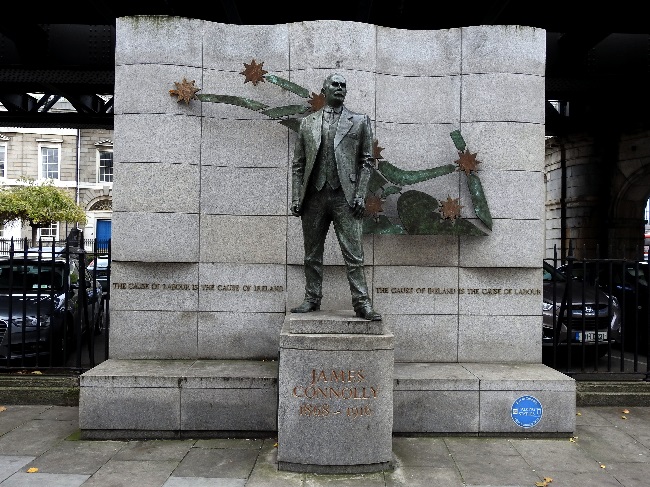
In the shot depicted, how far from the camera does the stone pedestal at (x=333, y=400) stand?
5434 millimetres

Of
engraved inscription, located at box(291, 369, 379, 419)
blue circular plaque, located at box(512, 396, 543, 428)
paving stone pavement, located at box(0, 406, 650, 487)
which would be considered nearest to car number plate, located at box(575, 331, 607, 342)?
paving stone pavement, located at box(0, 406, 650, 487)

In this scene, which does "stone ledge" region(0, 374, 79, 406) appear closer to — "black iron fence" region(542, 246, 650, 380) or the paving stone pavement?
the paving stone pavement

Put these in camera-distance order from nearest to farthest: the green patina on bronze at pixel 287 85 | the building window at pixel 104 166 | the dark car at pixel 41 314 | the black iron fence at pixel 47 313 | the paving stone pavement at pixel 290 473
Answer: the paving stone pavement at pixel 290 473 < the green patina on bronze at pixel 287 85 < the black iron fence at pixel 47 313 < the dark car at pixel 41 314 < the building window at pixel 104 166

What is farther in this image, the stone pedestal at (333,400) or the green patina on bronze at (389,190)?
the green patina on bronze at (389,190)

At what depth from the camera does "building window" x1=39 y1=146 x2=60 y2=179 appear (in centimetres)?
4669

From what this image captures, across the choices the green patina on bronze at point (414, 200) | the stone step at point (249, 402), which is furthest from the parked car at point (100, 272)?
the green patina on bronze at point (414, 200)

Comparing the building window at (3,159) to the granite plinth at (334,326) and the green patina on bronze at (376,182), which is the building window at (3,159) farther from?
the granite plinth at (334,326)

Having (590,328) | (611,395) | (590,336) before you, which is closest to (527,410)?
(611,395)

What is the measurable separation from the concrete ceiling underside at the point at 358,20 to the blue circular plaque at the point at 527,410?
8920mm

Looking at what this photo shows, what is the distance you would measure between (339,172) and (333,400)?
7.31 feet

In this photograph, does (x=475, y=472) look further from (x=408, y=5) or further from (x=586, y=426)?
(x=408, y=5)

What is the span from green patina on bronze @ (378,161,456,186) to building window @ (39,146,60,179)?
45454 mm

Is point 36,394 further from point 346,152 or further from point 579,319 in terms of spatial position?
point 579,319

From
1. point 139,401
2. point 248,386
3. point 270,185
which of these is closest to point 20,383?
point 139,401
